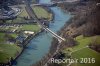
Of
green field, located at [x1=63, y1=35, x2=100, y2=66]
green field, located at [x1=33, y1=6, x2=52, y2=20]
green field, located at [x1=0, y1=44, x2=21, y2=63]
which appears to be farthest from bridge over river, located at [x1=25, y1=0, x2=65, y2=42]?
green field, located at [x1=0, y1=44, x2=21, y2=63]

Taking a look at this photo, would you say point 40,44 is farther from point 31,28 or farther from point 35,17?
point 35,17

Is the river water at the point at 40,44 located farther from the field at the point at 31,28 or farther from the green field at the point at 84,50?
the green field at the point at 84,50

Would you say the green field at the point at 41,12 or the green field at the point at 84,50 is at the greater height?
the green field at the point at 41,12

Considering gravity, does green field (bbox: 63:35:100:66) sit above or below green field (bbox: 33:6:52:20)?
below

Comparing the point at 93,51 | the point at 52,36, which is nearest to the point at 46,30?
the point at 52,36

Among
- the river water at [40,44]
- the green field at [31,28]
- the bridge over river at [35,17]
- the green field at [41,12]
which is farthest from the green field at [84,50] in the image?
the green field at [41,12]

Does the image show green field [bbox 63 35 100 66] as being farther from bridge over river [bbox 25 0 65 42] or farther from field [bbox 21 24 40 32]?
field [bbox 21 24 40 32]

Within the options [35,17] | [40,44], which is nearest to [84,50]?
[40,44]
